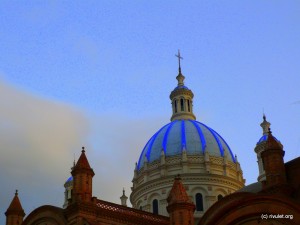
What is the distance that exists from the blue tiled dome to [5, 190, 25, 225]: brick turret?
20.6m

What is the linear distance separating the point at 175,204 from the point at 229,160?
101 feet

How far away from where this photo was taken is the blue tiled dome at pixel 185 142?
6241cm

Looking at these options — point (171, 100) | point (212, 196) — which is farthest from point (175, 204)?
point (171, 100)

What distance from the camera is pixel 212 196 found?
58.8 m

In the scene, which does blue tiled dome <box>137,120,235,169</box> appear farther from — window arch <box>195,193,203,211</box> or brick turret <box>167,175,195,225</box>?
brick turret <box>167,175,195,225</box>

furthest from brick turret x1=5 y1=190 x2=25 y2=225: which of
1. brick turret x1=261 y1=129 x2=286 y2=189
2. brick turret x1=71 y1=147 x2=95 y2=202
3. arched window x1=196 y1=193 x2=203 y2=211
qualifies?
brick turret x1=261 y1=129 x2=286 y2=189

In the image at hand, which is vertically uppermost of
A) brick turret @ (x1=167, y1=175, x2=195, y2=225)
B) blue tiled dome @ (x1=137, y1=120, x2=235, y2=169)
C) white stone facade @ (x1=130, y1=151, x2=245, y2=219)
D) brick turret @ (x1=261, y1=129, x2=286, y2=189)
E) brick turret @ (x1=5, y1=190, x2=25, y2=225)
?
blue tiled dome @ (x1=137, y1=120, x2=235, y2=169)

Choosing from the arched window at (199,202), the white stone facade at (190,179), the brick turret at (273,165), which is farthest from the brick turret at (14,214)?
the brick turret at (273,165)

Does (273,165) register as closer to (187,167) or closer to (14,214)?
(14,214)

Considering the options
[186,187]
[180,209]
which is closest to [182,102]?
[186,187]

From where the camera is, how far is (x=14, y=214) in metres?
45.9

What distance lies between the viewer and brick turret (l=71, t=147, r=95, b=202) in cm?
3878

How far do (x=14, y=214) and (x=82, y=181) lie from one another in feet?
33.3

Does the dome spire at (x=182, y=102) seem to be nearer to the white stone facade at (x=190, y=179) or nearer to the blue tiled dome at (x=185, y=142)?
the blue tiled dome at (x=185, y=142)
